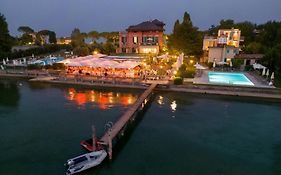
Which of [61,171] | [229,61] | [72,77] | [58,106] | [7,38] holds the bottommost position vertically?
[61,171]

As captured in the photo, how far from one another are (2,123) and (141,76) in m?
18.6

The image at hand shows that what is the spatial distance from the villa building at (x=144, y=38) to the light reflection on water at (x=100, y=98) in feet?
91.7

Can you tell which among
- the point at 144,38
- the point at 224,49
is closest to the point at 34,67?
the point at 144,38

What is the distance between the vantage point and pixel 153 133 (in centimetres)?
1788

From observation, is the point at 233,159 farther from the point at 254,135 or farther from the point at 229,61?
the point at 229,61

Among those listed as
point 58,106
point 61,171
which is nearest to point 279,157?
point 61,171

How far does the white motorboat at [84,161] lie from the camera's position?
1269 cm

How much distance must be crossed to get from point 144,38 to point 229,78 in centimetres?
2647

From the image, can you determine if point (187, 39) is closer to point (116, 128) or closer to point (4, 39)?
point (116, 128)

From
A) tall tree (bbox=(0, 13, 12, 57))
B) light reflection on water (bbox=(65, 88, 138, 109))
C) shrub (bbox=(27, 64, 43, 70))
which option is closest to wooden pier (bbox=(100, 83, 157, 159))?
light reflection on water (bbox=(65, 88, 138, 109))

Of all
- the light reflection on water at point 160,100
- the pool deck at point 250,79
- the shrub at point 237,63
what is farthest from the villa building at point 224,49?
the light reflection on water at point 160,100

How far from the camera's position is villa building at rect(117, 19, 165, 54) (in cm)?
5447

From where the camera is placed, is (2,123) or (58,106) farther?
(58,106)

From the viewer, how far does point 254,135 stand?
17750 mm
